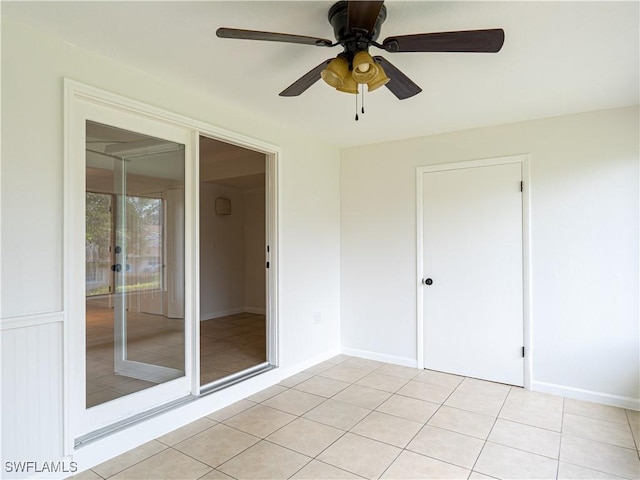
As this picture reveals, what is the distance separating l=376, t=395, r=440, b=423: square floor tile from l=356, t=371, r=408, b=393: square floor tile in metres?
0.22

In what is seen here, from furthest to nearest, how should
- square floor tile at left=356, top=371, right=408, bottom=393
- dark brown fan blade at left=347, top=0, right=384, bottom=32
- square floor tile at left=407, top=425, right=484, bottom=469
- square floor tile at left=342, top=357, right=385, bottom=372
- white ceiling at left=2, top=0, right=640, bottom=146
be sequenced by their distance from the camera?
square floor tile at left=342, top=357, right=385, bottom=372 < square floor tile at left=356, top=371, right=408, bottom=393 < square floor tile at left=407, top=425, right=484, bottom=469 < white ceiling at left=2, top=0, right=640, bottom=146 < dark brown fan blade at left=347, top=0, right=384, bottom=32

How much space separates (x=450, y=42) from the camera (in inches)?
66.3

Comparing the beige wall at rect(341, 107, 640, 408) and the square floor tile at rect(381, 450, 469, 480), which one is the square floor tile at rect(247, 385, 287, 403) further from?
the beige wall at rect(341, 107, 640, 408)

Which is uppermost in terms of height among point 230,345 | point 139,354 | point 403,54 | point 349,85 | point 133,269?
point 403,54

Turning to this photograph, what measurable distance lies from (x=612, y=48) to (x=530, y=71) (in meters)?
0.43

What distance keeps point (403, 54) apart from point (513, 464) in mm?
2533

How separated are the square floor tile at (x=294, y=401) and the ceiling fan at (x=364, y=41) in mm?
2404

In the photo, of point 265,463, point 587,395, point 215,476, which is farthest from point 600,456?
point 215,476

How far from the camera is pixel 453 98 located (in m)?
2.96

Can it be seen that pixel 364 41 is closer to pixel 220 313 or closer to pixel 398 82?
pixel 398 82

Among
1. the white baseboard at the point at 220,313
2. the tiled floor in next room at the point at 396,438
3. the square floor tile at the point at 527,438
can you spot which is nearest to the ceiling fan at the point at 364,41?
the tiled floor in next room at the point at 396,438

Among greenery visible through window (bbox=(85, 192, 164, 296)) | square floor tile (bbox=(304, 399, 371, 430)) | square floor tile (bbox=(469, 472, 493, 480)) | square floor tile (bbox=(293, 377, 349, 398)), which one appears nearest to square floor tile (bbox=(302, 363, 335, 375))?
square floor tile (bbox=(293, 377, 349, 398))

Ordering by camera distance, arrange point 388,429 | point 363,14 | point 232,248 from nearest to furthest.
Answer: point 363,14 < point 388,429 < point 232,248

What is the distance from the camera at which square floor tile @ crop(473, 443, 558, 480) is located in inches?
85.0
